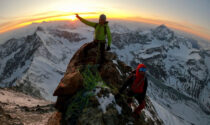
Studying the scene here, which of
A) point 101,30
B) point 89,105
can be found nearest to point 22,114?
point 89,105

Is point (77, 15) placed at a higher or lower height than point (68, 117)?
higher

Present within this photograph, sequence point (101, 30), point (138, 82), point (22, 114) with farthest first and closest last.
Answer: point (22, 114)
point (101, 30)
point (138, 82)

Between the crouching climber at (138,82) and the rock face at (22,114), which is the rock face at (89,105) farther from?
the rock face at (22,114)

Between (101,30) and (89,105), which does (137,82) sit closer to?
(89,105)

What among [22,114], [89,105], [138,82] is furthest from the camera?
[22,114]

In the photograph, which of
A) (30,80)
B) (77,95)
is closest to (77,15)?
(77,95)

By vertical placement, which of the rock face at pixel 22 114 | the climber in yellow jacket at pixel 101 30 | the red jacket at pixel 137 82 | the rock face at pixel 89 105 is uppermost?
the climber in yellow jacket at pixel 101 30

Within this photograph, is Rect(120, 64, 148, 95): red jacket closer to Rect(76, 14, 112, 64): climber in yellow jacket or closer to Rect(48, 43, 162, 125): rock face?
Rect(48, 43, 162, 125): rock face

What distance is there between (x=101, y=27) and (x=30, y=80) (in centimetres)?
13539

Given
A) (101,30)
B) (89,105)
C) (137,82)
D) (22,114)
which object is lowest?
(22,114)

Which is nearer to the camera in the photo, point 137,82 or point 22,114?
point 137,82

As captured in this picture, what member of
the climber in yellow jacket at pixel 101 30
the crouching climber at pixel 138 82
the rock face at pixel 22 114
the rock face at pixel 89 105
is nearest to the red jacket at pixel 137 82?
the crouching climber at pixel 138 82

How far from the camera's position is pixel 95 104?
8.86m

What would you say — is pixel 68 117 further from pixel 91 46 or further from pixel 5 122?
pixel 91 46
